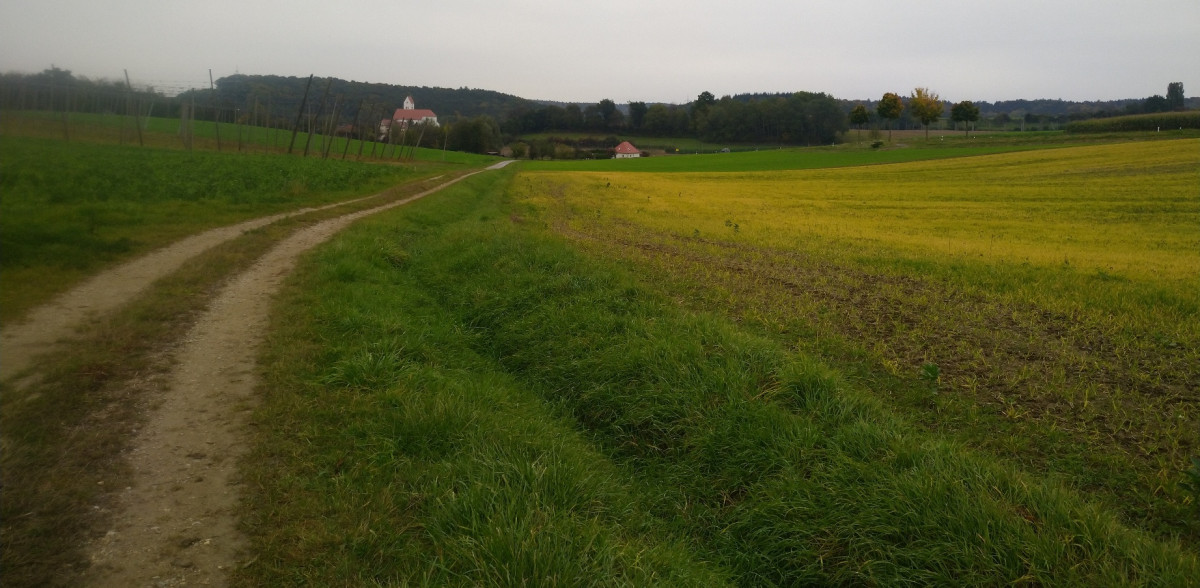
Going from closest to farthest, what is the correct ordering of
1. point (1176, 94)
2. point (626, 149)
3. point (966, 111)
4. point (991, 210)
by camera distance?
point (991, 210) → point (1176, 94) → point (966, 111) → point (626, 149)

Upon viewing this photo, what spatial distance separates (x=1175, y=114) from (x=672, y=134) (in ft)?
304

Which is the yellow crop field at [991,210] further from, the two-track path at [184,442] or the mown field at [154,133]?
the mown field at [154,133]

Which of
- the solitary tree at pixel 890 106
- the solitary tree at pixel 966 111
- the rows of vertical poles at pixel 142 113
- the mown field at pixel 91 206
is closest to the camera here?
the mown field at pixel 91 206

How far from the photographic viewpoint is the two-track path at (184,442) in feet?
9.89

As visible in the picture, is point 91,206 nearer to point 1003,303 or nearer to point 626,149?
point 1003,303

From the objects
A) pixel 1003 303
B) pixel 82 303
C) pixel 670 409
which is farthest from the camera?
pixel 1003 303

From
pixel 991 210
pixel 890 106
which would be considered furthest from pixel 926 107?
pixel 991 210

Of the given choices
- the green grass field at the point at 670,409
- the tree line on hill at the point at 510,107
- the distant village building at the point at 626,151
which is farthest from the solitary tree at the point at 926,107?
the green grass field at the point at 670,409

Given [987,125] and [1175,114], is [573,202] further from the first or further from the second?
[987,125]

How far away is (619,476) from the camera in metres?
4.68

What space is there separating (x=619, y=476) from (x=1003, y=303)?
703 cm

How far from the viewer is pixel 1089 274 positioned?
10336mm

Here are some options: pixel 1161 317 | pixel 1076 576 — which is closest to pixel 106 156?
pixel 1076 576

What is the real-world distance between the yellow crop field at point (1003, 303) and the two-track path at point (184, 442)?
16.8 feet
